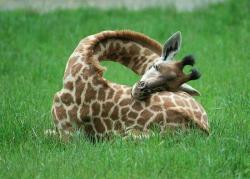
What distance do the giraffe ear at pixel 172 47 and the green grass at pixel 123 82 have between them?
660mm

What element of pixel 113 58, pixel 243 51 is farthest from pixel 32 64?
pixel 113 58

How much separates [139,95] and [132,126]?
0.81 ft

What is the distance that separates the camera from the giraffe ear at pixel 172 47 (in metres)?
6.80

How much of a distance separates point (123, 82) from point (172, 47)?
2766 mm

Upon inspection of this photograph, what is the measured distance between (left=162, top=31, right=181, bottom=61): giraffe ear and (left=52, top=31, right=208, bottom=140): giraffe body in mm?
292

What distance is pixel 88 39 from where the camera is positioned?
7.11 metres

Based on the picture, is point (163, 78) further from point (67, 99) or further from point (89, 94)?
point (67, 99)

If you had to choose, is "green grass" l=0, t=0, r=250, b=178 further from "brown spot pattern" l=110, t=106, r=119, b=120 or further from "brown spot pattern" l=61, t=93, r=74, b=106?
"brown spot pattern" l=61, t=93, r=74, b=106

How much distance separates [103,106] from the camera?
6750 millimetres

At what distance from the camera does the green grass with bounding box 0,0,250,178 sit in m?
6.02

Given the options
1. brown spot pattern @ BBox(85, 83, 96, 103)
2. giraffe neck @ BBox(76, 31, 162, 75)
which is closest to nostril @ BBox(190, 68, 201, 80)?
giraffe neck @ BBox(76, 31, 162, 75)

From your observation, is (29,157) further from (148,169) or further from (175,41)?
(175,41)

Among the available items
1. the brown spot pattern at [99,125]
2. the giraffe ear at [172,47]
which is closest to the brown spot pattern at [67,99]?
the brown spot pattern at [99,125]

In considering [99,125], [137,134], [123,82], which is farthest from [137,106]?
[123,82]
